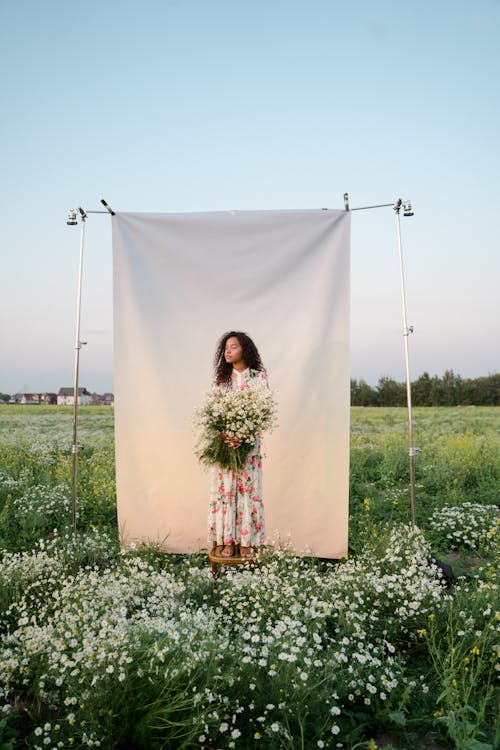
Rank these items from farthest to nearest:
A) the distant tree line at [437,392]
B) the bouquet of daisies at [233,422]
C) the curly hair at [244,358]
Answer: the distant tree line at [437,392], the curly hair at [244,358], the bouquet of daisies at [233,422]

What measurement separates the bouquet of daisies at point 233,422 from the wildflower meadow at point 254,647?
0.88 meters

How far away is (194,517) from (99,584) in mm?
2269

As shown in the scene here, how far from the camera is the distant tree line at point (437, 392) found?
1411cm

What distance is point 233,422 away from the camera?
4754 mm

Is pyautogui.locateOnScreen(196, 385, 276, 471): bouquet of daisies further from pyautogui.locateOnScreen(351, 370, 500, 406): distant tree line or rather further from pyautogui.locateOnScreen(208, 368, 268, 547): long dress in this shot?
pyautogui.locateOnScreen(351, 370, 500, 406): distant tree line

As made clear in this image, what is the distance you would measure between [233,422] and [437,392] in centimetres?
1090

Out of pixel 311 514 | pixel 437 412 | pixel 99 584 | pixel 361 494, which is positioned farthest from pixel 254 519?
pixel 437 412

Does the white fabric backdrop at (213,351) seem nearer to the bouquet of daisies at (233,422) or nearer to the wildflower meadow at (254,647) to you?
the wildflower meadow at (254,647)

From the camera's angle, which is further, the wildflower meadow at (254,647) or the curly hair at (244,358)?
the curly hair at (244,358)

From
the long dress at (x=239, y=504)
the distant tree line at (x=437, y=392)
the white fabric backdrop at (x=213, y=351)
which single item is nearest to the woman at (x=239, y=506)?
the long dress at (x=239, y=504)

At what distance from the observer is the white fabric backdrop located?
18.6 feet

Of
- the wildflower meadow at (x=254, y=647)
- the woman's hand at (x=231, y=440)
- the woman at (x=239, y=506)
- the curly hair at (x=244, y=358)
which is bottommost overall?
the wildflower meadow at (x=254, y=647)

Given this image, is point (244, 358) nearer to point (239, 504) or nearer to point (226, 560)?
point (239, 504)

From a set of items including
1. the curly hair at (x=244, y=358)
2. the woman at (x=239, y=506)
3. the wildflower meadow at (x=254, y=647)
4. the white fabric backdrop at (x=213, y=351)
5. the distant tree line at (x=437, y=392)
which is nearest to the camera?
the wildflower meadow at (x=254, y=647)
